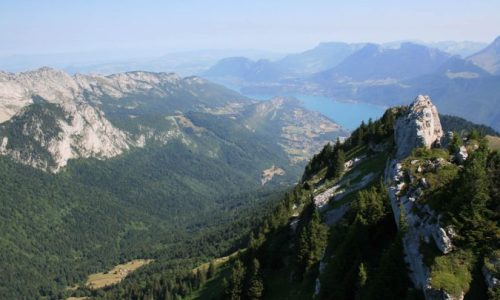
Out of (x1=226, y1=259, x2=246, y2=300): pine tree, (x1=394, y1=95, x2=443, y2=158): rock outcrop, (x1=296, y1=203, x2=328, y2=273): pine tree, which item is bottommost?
(x1=226, y1=259, x2=246, y2=300): pine tree

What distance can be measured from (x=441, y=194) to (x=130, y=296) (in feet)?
468

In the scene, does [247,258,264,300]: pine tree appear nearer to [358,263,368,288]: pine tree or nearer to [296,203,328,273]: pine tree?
[296,203,328,273]: pine tree

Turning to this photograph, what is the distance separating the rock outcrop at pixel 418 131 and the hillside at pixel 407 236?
0.14m

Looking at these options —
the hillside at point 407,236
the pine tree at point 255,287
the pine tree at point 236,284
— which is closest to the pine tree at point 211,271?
the hillside at point 407,236

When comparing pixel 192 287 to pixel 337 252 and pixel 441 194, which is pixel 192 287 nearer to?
pixel 337 252

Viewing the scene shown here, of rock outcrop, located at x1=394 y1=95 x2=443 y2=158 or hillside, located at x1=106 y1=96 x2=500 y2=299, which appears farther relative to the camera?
rock outcrop, located at x1=394 y1=95 x2=443 y2=158

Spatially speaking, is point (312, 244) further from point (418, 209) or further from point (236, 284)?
point (418, 209)

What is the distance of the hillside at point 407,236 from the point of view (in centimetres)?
3056

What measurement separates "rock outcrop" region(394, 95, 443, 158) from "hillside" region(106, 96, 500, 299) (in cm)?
14

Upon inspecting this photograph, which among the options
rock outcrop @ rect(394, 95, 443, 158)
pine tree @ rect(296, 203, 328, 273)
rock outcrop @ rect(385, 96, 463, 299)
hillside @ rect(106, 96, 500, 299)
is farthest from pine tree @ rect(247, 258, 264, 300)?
rock outcrop @ rect(394, 95, 443, 158)

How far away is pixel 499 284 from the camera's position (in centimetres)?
2744

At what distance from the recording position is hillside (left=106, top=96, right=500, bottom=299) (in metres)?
30.6

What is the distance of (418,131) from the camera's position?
184 feet

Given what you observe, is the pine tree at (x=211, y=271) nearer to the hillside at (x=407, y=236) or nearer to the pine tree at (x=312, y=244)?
the hillside at (x=407, y=236)
